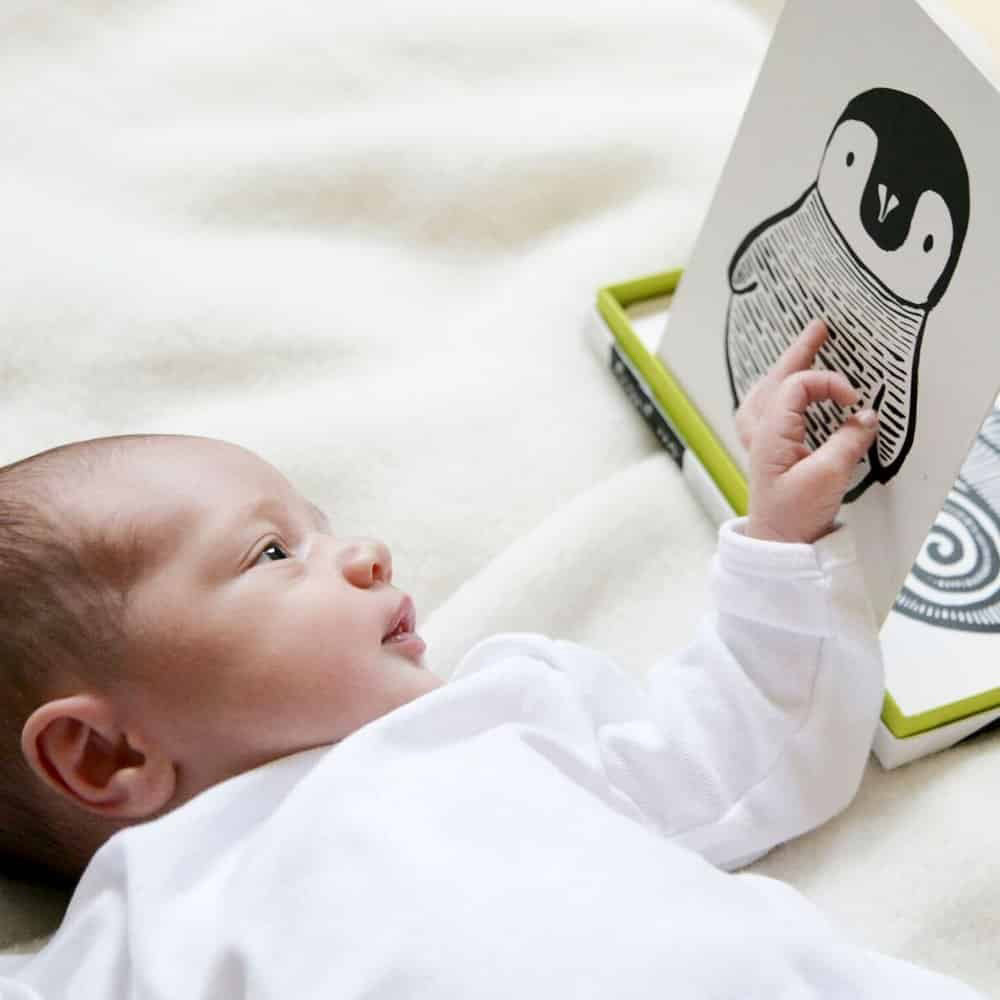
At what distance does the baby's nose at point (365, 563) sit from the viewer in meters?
0.72

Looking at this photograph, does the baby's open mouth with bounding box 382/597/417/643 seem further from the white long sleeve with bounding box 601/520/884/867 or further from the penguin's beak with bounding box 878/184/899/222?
the penguin's beak with bounding box 878/184/899/222

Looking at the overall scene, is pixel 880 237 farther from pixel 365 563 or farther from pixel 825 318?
pixel 365 563

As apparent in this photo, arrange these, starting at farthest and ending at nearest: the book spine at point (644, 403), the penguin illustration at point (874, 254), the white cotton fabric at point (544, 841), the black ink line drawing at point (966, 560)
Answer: the book spine at point (644, 403) < the black ink line drawing at point (966, 560) < the penguin illustration at point (874, 254) < the white cotton fabric at point (544, 841)

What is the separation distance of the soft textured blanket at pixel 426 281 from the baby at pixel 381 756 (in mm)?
78

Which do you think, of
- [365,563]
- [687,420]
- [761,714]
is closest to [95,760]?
[365,563]

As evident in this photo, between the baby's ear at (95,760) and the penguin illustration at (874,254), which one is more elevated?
the penguin illustration at (874,254)

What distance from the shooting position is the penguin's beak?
73cm

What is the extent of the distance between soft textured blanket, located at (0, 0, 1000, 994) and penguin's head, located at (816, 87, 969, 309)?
26cm

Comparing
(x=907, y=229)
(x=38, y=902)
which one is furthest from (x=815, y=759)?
(x=38, y=902)

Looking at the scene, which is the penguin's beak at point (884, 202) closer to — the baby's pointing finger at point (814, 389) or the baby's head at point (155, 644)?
the baby's pointing finger at point (814, 389)

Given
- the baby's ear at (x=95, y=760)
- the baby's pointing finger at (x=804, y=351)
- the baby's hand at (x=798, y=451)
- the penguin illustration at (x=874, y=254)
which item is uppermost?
the penguin illustration at (x=874, y=254)

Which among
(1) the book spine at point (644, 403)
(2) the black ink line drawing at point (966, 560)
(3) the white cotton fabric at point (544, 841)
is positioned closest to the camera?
(3) the white cotton fabric at point (544, 841)

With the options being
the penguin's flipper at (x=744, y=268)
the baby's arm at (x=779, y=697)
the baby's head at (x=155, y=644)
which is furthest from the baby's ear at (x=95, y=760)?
the penguin's flipper at (x=744, y=268)

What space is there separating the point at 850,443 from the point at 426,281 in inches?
18.0
